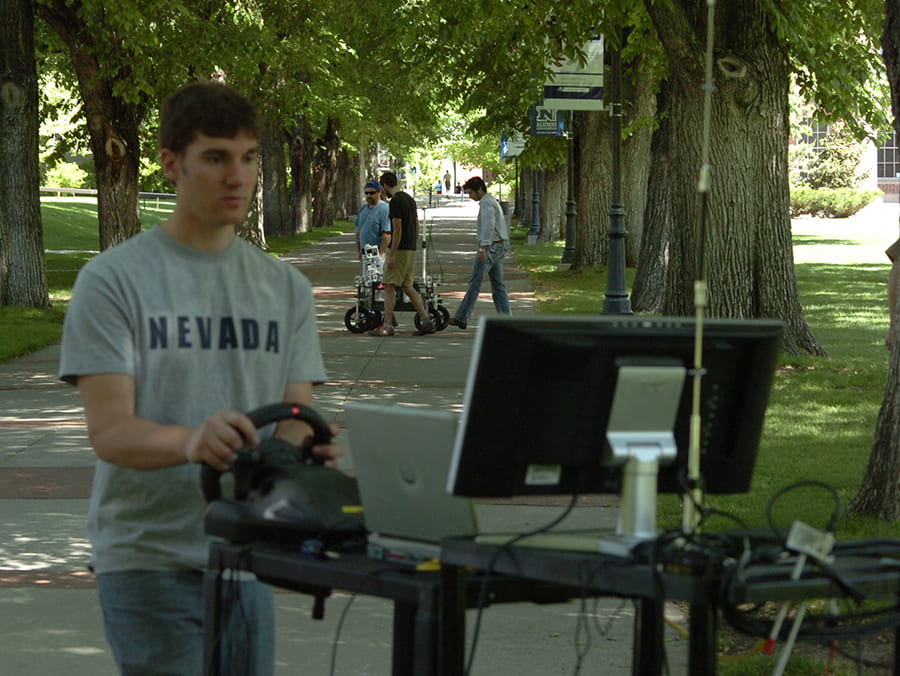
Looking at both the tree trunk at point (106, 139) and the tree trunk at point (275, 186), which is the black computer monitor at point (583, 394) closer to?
the tree trunk at point (106, 139)

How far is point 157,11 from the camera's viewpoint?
22.7 meters

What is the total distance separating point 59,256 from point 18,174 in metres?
17.4

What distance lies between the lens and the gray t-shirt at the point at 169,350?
315 centimetres

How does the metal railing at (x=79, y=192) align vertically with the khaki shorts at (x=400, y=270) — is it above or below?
above

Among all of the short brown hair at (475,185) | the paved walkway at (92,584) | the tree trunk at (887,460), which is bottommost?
the paved walkway at (92,584)

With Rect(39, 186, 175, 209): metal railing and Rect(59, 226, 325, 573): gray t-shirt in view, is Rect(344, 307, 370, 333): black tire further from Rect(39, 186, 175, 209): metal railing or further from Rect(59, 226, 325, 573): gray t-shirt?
Rect(39, 186, 175, 209): metal railing

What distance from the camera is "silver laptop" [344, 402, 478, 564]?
2.91 m

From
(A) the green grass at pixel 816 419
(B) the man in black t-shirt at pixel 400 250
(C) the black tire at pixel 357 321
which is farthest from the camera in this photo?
(C) the black tire at pixel 357 321

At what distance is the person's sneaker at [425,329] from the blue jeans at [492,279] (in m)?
0.59

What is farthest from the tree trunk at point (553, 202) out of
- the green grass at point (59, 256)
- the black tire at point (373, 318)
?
the black tire at point (373, 318)

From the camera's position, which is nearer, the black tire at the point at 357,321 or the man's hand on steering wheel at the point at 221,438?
the man's hand on steering wheel at the point at 221,438

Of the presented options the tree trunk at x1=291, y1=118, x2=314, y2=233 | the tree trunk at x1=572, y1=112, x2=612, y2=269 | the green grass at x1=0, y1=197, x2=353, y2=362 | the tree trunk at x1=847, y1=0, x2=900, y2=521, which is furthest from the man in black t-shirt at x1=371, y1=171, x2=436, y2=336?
the tree trunk at x1=291, y1=118, x2=314, y2=233

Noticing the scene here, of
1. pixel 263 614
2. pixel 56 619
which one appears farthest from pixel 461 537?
pixel 56 619

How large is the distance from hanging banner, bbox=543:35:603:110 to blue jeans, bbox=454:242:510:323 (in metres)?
2.63
